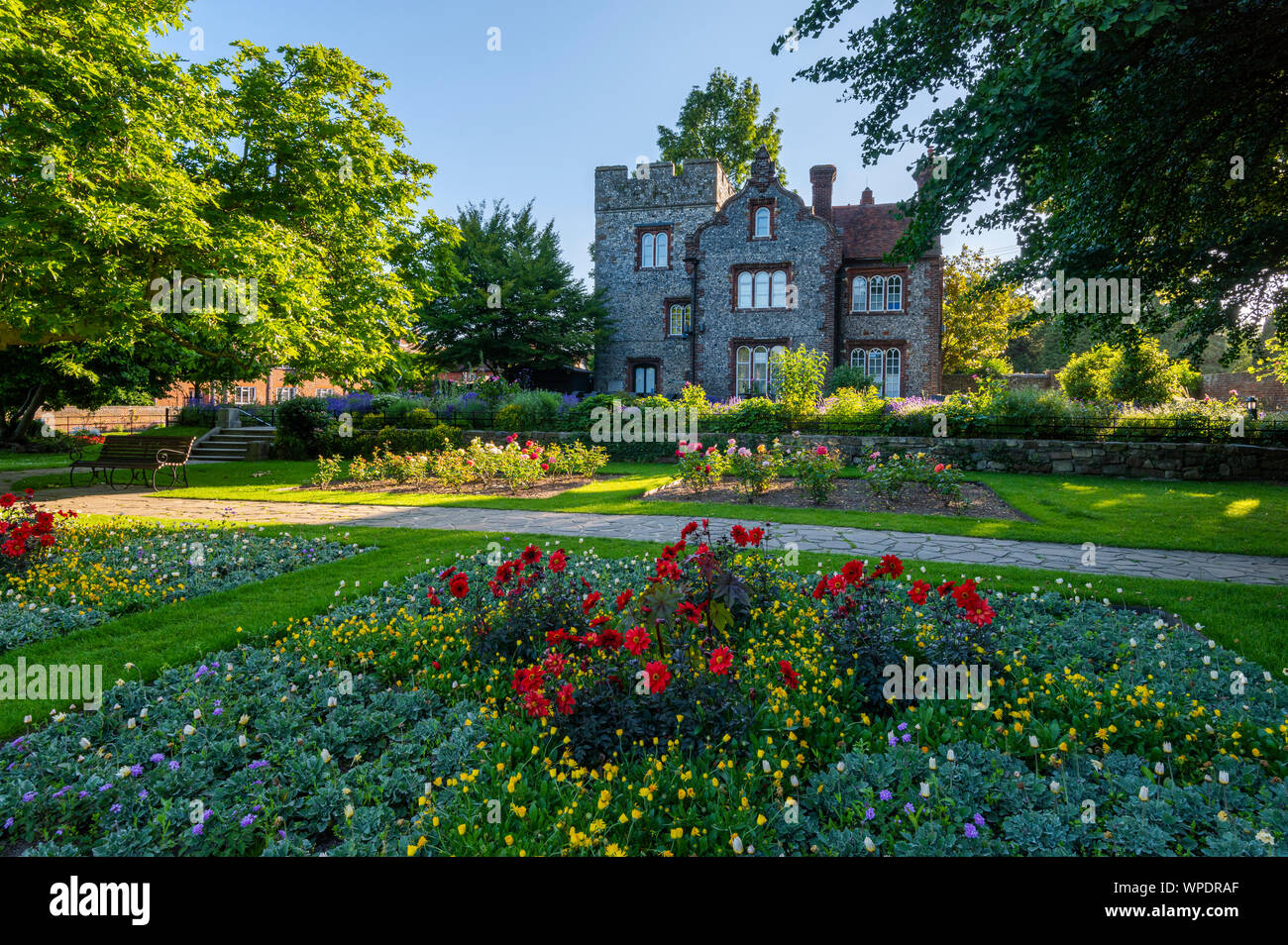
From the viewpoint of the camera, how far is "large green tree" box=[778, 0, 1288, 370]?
19.3 feet

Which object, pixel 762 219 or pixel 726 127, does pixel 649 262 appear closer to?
pixel 762 219

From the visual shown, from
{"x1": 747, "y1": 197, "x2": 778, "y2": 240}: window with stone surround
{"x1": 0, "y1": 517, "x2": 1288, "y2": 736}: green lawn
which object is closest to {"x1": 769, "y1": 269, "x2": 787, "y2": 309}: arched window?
{"x1": 747, "y1": 197, "x2": 778, "y2": 240}: window with stone surround

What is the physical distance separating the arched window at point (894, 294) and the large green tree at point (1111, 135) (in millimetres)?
16885

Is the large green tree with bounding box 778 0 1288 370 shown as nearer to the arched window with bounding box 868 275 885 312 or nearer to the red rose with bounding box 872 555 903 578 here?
the red rose with bounding box 872 555 903 578

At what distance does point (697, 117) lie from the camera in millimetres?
38000

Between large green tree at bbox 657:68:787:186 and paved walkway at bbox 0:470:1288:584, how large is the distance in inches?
1333

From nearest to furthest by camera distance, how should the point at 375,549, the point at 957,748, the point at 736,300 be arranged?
the point at 957,748, the point at 375,549, the point at 736,300

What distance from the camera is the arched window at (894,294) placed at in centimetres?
2750

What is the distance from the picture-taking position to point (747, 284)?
28.7 m

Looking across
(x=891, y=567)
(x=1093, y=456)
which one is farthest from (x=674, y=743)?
(x=1093, y=456)
